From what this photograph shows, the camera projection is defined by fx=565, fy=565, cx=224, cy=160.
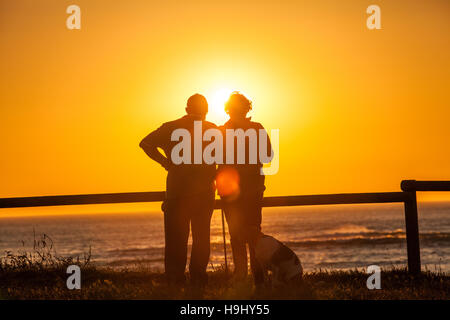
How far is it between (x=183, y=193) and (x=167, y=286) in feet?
3.60

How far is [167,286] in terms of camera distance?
634 cm

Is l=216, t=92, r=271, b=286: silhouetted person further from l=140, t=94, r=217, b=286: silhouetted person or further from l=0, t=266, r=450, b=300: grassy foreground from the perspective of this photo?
l=0, t=266, r=450, b=300: grassy foreground

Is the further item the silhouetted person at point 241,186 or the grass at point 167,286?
the silhouetted person at point 241,186

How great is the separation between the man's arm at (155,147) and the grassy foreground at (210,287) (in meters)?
1.39

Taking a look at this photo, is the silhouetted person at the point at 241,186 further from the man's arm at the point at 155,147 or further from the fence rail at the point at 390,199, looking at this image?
the fence rail at the point at 390,199

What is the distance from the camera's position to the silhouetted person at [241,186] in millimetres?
6344

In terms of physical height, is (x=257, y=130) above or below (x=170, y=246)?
above

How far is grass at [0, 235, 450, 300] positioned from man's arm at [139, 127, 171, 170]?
1387mm

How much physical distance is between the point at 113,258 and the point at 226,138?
4622cm

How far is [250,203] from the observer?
6.37 m

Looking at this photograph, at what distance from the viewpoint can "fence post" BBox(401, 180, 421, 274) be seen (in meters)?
7.64

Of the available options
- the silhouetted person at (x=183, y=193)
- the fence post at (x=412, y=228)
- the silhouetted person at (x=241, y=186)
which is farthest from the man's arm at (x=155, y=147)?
the fence post at (x=412, y=228)

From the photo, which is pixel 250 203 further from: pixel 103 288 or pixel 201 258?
pixel 103 288
